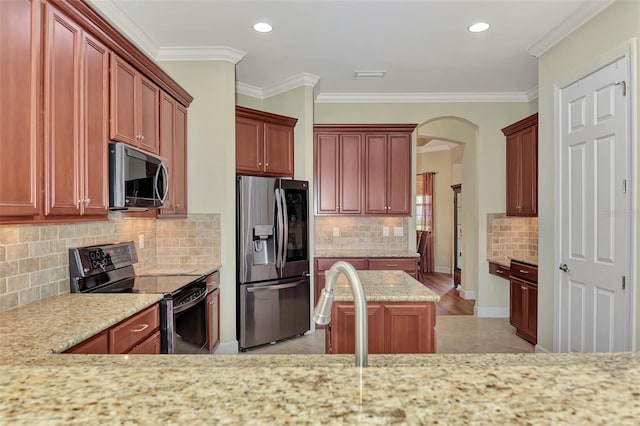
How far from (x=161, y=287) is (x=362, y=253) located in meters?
2.72

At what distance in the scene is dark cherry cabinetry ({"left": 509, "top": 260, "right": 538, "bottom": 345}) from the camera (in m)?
3.85

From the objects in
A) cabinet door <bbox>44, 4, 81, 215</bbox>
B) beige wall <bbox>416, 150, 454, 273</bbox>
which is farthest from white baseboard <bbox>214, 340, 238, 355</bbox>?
beige wall <bbox>416, 150, 454, 273</bbox>

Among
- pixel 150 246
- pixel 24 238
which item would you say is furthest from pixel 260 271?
pixel 24 238

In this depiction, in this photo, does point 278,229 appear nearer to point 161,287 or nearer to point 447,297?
point 161,287

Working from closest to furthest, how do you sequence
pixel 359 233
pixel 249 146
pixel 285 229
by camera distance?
pixel 285 229 → pixel 249 146 → pixel 359 233

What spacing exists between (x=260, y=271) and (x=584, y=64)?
323 cm

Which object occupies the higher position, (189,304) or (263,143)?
(263,143)

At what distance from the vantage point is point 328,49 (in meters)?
3.71

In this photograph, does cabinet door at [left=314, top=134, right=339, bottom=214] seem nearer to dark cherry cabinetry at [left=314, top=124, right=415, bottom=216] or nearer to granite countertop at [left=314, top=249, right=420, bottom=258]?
dark cherry cabinetry at [left=314, top=124, right=415, bottom=216]

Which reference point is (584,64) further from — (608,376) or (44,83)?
(44,83)

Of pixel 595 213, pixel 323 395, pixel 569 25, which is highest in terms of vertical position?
pixel 569 25

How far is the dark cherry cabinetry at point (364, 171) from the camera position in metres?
4.93

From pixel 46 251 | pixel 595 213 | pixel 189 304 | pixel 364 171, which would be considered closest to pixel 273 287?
pixel 189 304

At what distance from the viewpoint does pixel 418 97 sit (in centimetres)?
512
